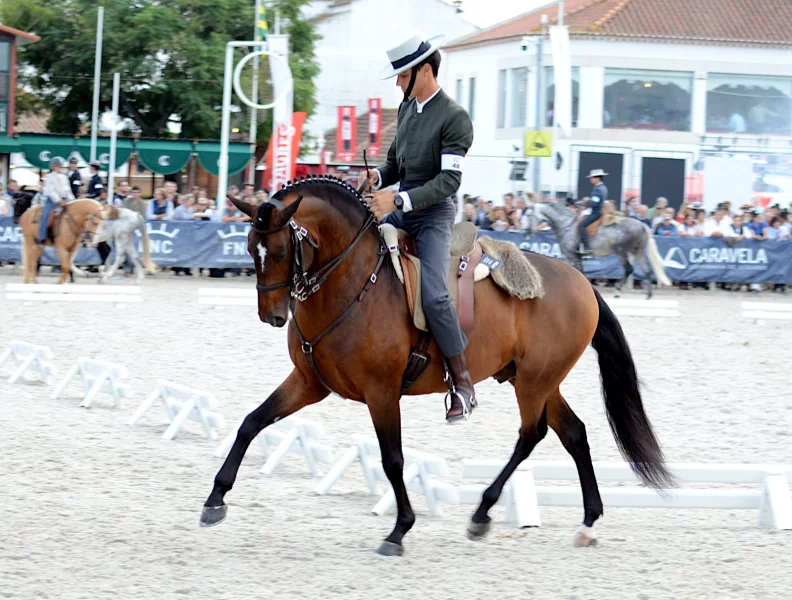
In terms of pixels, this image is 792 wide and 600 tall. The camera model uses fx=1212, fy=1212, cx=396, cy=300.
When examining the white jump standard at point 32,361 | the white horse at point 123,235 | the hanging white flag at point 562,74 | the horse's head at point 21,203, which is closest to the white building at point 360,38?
the hanging white flag at point 562,74

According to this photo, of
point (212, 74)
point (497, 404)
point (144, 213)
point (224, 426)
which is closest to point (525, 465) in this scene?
point (224, 426)

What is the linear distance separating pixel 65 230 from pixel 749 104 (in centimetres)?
2738

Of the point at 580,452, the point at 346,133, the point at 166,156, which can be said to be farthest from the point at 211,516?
the point at 166,156

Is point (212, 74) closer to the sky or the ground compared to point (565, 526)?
closer to the sky

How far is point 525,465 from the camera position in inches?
275

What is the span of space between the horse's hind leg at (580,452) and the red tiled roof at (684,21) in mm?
Result: 35030

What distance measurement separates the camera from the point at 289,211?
5.70 meters

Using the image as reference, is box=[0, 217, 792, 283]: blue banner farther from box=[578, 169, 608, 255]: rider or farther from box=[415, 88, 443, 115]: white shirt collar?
→ box=[415, 88, 443, 115]: white shirt collar

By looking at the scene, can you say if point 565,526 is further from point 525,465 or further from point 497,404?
point 497,404

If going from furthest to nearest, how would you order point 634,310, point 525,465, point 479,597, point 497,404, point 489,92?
point 489,92 < point 634,310 < point 497,404 < point 525,465 < point 479,597

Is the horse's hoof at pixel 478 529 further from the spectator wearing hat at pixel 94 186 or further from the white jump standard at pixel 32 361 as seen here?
the spectator wearing hat at pixel 94 186

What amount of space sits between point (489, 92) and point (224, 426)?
120ft

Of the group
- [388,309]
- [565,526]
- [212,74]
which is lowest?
[565,526]

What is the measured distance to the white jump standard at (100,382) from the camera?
1051cm
